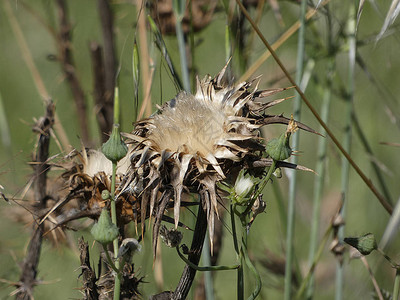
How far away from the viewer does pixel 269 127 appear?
142 cm

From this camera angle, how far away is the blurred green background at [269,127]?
46.0 inches

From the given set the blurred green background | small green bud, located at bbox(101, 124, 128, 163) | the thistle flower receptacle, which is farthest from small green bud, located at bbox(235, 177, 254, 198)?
the blurred green background

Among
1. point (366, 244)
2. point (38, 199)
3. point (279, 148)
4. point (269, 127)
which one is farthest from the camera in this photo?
point (269, 127)

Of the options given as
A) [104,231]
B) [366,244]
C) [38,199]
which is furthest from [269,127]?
[104,231]

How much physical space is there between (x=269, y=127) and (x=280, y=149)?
2.69 feet

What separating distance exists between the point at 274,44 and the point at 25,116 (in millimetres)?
1302

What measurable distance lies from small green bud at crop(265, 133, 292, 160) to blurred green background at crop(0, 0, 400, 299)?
14.9 inches

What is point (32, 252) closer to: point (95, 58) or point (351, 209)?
point (95, 58)

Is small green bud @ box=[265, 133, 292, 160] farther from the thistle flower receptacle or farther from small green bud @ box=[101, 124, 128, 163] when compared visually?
small green bud @ box=[101, 124, 128, 163]

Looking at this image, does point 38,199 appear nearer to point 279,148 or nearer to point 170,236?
point 170,236

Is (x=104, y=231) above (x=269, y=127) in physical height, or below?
below

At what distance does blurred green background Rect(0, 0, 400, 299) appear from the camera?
1.17m

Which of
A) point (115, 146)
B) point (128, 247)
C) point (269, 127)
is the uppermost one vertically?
point (269, 127)

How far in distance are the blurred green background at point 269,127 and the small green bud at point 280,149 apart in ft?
1.24
